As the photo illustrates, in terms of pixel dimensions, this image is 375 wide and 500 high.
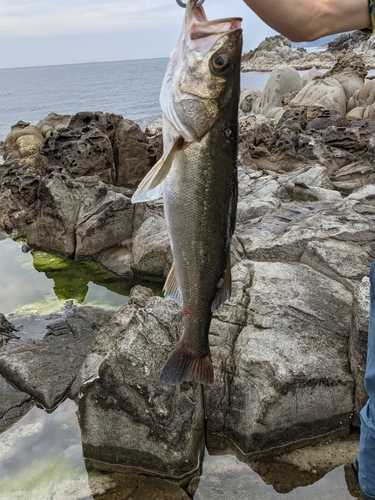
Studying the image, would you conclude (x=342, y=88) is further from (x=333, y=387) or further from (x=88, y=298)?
(x=333, y=387)

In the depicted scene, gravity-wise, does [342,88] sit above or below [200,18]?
below

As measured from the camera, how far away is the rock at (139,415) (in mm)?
4355

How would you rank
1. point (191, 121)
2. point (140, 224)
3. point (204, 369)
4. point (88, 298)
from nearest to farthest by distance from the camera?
point (191, 121) → point (204, 369) → point (88, 298) → point (140, 224)

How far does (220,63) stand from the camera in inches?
97.1

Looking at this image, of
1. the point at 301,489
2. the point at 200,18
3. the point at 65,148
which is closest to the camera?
the point at 200,18

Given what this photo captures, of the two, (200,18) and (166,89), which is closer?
(200,18)

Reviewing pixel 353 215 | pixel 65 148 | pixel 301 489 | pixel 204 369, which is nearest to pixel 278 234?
pixel 353 215

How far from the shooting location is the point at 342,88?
81.3 ft

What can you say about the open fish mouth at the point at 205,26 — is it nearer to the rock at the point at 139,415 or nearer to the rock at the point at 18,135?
the rock at the point at 139,415

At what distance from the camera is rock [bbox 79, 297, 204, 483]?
436 cm

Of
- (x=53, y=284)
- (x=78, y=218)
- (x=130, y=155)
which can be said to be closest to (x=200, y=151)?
(x=53, y=284)

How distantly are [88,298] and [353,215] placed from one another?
14.7 feet

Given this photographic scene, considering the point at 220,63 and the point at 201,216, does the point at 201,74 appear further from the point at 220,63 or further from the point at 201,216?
the point at 201,216

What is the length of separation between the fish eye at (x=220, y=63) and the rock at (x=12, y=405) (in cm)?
431
